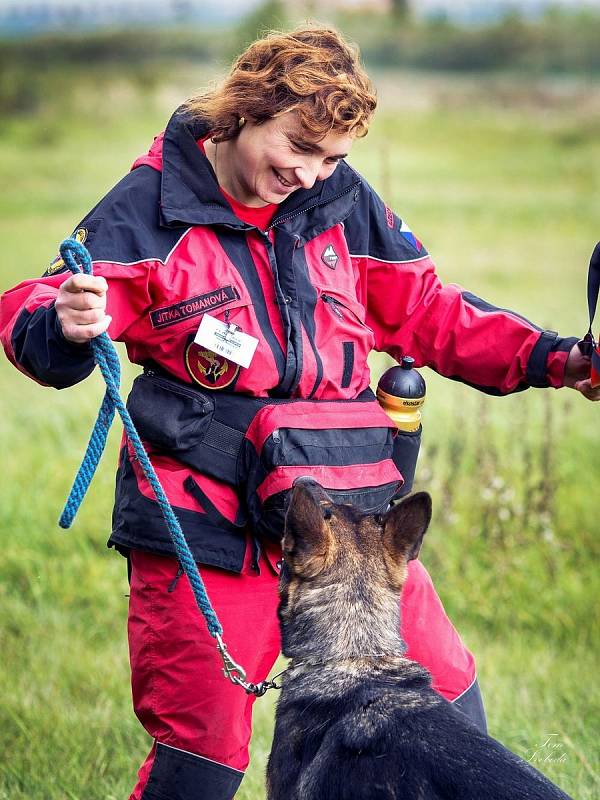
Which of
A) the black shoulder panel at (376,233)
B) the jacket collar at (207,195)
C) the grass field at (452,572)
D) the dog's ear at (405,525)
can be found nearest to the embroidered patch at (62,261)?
the jacket collar at (207,195)

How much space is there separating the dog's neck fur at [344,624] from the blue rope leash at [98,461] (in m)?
0.23

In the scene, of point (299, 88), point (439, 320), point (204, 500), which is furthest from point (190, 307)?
point (439, 320)

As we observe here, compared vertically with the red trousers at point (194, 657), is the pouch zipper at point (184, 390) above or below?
above

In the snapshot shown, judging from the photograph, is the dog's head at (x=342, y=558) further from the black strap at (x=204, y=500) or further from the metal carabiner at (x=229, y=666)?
the black strap at (x=204, y=500)

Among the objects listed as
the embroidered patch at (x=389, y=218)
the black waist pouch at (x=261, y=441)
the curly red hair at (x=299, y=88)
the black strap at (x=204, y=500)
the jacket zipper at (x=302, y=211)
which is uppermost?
the curly red hair at (x=299, y=88)

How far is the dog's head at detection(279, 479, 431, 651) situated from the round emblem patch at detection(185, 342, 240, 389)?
41cm

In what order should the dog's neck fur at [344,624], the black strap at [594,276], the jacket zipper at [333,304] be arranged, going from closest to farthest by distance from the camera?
1. the dog's neck fur at [344,624]
2. the jacket zipper at [333,304]
3. the black strap at [594,276]

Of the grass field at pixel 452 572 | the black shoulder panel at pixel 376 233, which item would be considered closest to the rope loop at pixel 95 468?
the black shoulder panel at pixel 376 233

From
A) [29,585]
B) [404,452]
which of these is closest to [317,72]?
[404,452]

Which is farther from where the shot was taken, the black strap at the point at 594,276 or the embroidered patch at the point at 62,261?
the black strap at the point at 594,276

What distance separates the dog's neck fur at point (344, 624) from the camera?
2744 millimetres

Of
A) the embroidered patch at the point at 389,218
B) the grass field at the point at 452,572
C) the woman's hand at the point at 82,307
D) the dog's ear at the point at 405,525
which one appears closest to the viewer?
the woman's hand at the point at 82,307

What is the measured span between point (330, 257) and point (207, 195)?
447mm

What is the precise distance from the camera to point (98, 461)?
279 cm
